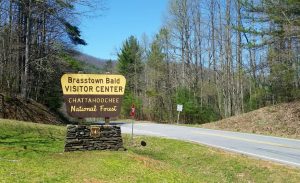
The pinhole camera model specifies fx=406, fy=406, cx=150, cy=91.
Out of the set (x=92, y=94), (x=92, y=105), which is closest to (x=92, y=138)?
(x=92, y=105)

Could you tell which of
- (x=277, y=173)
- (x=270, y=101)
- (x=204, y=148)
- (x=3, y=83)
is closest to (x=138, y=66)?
(x=270, y=101)

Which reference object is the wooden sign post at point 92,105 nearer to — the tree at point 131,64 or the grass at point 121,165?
the grass at point 121,165

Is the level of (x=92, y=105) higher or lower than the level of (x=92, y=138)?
higher

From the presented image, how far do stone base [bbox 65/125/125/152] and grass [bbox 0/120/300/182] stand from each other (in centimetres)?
46

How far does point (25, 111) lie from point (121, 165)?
668 inches

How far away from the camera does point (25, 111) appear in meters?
25.4

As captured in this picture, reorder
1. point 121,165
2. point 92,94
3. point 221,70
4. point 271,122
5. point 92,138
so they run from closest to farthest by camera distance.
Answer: point 121,165, point 92,138, point 92,94, point 271,122, point 221,70

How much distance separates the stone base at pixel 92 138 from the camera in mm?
12250

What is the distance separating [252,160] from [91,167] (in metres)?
5.17

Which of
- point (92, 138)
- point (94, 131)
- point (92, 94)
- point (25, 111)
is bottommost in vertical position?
point (92, 138)

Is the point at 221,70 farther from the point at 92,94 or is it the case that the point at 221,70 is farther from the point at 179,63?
the point at 92,94

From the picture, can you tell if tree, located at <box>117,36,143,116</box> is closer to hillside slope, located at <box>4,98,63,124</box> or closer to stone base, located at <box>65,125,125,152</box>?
hillside slope, located at <box>4,98,63,124</box>

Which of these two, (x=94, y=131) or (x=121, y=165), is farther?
(x=94, y=131)

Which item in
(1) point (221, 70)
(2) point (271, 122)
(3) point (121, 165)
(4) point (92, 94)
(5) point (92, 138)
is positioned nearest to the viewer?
(3) point (121, 165)
